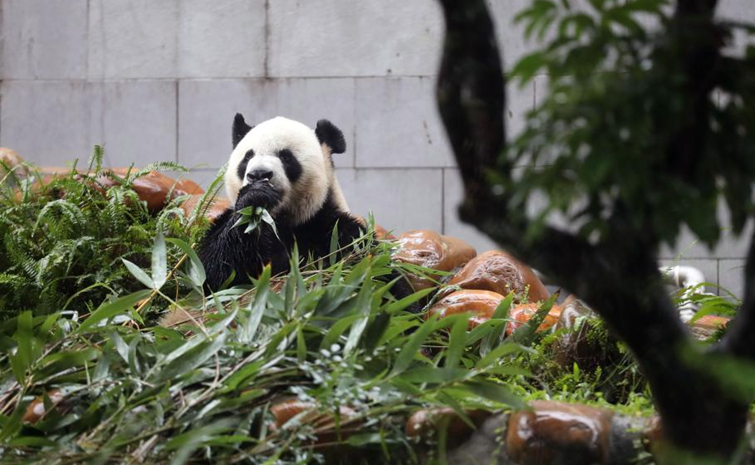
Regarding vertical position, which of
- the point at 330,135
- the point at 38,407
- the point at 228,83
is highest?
the point at 228,83

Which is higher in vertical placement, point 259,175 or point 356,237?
point 259,175

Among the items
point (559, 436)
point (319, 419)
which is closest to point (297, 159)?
point (319, 419)

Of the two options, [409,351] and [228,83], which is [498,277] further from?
[228,83]

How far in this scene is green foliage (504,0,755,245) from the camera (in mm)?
943

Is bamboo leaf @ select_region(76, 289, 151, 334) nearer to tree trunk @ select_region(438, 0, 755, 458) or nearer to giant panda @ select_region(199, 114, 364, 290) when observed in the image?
giant panda @ select_region(199, 114, 364, 290)

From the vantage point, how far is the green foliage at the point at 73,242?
3072 millimetres

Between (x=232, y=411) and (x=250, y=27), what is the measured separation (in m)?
3.76

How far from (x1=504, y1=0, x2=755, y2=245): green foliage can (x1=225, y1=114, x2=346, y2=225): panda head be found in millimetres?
2121

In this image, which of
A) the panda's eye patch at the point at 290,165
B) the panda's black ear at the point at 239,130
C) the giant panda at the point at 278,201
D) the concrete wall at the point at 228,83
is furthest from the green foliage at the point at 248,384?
the concrete wall at the point at 228,83

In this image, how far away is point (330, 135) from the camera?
349cm

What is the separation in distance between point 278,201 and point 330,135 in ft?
1.87

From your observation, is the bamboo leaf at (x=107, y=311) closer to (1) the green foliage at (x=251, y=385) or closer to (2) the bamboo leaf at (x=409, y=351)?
(1) the green foliage at (x=251, y=385)

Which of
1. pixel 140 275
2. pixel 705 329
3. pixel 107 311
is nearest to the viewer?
pixel 107 311

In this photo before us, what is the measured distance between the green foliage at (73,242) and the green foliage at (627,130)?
2267 mm
